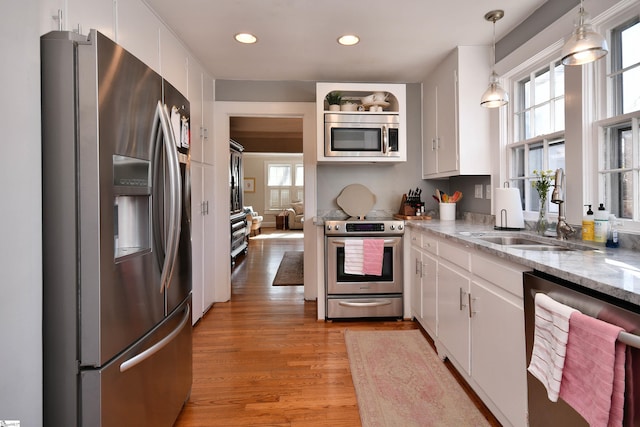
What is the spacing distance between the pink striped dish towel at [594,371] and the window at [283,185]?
35.6ft

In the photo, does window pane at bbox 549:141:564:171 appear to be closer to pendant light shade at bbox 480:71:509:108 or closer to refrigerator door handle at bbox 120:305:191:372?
pendant light shade at bbox 480:71:509:108

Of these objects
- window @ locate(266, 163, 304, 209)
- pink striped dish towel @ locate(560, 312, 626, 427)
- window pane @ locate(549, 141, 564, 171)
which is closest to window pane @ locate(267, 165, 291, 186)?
window @ locate(266, 163, 304, 209)

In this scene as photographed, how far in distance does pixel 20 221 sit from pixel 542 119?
9.34 ft

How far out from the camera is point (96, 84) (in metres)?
1.09

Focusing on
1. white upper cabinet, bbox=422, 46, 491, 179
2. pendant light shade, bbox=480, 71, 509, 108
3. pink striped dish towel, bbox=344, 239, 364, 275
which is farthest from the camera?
pink striped dish towel, bbox=344, 239, 364, 275

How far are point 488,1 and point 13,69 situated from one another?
2.42 metres

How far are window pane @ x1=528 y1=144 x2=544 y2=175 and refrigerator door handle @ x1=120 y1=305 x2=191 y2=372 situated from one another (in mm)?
2455

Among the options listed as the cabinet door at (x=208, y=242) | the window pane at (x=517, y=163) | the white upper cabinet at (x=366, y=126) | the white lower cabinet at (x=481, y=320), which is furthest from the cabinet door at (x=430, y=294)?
the cabinet door at (x=208, y=242)

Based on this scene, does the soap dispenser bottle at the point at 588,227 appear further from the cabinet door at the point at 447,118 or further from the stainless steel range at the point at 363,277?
the stainless steel range at the point at 363,277

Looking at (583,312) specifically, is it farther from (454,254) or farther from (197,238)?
(197,238)

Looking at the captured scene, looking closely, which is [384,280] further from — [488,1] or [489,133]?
[488,1]

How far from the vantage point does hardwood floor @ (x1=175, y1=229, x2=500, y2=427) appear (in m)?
1.78

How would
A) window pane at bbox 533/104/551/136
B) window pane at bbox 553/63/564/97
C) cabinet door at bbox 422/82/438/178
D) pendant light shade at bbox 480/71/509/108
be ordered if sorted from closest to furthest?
pendant light shade at bbox 480/71/509/108, window pane at bbox 553/63/564/97, window pane at bbox 533/104/551/136, cabinet door at bbox 422/82/438/178

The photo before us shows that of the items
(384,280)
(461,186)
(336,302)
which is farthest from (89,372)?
(461,186)
